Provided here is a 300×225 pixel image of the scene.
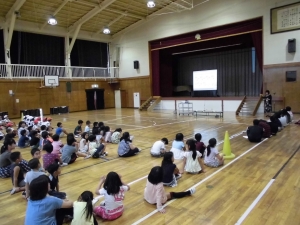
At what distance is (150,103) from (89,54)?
703 centimetres

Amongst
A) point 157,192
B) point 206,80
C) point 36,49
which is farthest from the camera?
point 206,80

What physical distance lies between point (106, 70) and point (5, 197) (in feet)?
62.2

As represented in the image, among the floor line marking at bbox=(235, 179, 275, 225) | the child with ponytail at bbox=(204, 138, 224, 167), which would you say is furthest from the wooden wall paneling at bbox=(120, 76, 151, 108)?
the floor line marking at bbox=(235, 179, 275, 225)

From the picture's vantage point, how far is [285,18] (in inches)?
515

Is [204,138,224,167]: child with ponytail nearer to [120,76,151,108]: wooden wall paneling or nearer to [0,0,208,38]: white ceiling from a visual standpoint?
[0,0,208,38]: white ceiling

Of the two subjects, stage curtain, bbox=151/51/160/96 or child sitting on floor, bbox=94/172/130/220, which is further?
stage curtain, bbox=151/51/160/96

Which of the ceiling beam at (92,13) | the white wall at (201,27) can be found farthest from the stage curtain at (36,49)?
the white wall at (201,27)

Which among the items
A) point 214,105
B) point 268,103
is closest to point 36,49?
point 214,105

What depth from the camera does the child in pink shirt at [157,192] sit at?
323cm

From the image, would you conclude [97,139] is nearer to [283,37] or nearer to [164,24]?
→ [283,37]

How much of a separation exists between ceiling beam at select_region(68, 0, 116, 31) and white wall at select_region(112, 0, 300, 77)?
4431 mm

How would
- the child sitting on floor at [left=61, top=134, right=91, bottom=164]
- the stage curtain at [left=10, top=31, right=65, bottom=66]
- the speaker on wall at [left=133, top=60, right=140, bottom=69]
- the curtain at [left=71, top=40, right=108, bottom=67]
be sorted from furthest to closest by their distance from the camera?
the speaker on wall at [left=133, top=60, right=140, bottom=69] → the curtain at [left=71, top=40, right=108, bottom=67] → the stage curtain at [left=10, top=31, right=65, bottom=66] → the child sitting on floor at [left=61, top=134, right=91, bottom=164]

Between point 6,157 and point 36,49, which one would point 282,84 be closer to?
point 6,157

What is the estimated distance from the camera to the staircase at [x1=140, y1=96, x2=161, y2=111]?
18880 millimetres
